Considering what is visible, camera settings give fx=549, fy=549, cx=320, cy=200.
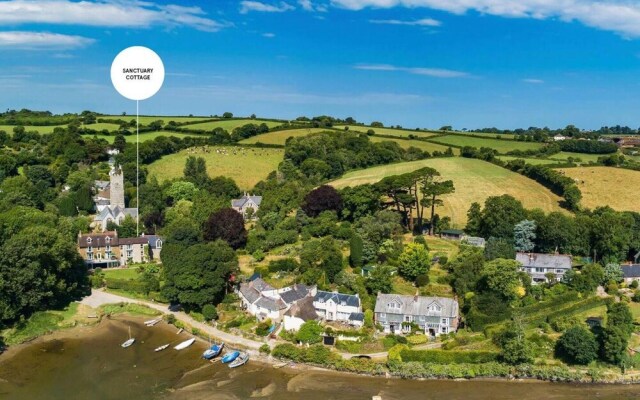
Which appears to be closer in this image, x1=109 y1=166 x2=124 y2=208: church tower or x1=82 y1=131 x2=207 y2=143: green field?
x1=109 y1=166 x2=124 y2=208: church tower

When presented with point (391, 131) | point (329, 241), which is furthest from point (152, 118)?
point (329, 241)

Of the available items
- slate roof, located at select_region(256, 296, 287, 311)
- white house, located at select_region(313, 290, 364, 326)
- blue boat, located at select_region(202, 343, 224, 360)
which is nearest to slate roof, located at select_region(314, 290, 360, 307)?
white house, located at select_region(313, 290, 364, 326)

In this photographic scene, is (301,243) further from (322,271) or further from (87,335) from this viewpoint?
(87,335)

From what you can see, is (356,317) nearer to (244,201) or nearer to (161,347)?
(161,347)

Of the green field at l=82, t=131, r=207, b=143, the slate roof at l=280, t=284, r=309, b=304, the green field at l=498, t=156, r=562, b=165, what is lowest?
the slate roof at l=280, t=284, r=309, b=304

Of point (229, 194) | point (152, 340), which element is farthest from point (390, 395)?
point (229, 194)

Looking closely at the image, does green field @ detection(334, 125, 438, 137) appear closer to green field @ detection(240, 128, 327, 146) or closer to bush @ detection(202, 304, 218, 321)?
green field @ detection(240, 128, 327, 146)
